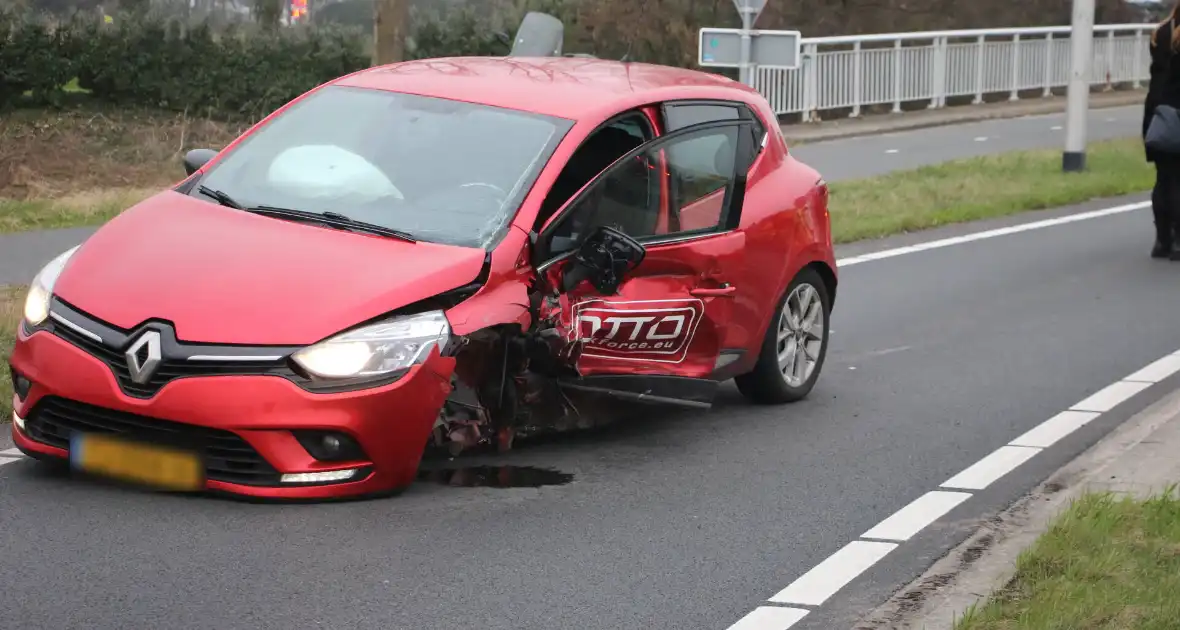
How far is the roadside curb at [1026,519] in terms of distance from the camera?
208 inches

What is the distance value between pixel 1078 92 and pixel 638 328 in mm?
14205

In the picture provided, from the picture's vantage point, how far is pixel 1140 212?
669 inches

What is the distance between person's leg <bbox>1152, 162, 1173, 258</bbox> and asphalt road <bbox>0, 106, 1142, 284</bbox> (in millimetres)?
5909

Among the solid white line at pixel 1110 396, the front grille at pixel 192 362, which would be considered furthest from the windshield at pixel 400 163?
the solid white line at pixel 1110 396

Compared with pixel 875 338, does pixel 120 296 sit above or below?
above

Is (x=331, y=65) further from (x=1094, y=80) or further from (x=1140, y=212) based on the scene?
(x=1094, y=80)

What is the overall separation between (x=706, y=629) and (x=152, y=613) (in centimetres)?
155

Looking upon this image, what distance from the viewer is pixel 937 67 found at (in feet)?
101

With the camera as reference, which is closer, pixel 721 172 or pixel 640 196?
pixel 640 196

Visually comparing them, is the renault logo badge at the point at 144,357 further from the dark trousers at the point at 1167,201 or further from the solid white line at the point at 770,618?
the dark trousers at the point at 1167,201

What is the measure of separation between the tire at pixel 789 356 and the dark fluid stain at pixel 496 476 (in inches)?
67.4

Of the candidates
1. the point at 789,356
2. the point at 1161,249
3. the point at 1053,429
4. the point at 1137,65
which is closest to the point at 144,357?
the point at 789,356

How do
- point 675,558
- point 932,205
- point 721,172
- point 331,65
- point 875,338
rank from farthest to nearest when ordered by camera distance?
point 331,65 → point 932,205 → point 875,338 → point 721,172 → point 675,558

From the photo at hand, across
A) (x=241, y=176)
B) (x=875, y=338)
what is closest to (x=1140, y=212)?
(x=875, y=338)
